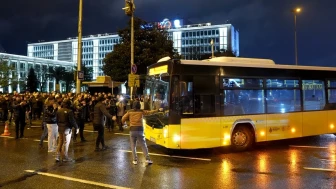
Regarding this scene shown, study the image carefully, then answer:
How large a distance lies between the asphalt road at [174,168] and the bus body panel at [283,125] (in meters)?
0.53

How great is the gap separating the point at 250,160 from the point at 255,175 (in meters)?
1.92

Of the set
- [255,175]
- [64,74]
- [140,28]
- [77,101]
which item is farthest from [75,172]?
[64,74]

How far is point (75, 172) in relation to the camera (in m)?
8.65

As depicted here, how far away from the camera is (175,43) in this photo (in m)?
137

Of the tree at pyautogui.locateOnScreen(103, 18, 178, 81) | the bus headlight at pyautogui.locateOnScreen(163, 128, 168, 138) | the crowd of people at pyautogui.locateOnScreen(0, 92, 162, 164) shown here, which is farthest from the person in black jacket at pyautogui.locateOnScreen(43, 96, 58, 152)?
the tree at pyautogui.locateOnScreen(103, 18, 178, 81)

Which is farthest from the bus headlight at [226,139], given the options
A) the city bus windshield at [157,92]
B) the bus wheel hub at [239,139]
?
the city bus windshield at [157,92]

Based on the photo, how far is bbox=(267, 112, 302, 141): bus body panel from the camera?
39.6 ft

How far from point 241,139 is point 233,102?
4.56ft

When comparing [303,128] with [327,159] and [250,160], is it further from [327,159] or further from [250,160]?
[250,160]

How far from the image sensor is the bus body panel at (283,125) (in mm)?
12078

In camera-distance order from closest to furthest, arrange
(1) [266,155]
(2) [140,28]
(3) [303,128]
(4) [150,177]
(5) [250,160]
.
A: (4) [150,177] < (5) [250,160] < (1) [266,155] < (3) [303,128] < (2) [140,28]

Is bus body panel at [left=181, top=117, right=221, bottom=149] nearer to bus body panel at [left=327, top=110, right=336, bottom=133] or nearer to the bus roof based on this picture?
the bus roof

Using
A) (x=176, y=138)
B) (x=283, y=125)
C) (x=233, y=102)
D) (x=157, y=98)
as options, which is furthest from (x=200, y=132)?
(x=283, y=125)

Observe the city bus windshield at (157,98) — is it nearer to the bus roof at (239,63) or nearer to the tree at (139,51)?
the bus roof at (239,63)
